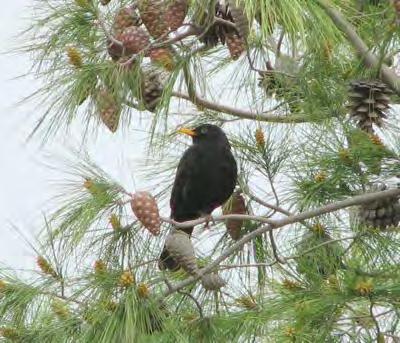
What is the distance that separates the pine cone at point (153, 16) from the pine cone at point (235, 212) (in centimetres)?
58

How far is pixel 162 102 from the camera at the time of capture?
8.18 feet

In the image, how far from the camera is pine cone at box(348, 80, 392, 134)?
2.58 m

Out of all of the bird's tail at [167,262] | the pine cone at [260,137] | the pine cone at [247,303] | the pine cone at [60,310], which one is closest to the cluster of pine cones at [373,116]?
the pine cone at [260,137]

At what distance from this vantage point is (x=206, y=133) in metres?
3.17

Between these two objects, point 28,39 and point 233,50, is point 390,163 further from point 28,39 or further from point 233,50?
point 28,39

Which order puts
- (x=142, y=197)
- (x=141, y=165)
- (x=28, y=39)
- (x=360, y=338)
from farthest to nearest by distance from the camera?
1. (x=141, y=165)
2. (x=28, y=39)
3. (x=360, y=338)
4. (x=142, y=197)

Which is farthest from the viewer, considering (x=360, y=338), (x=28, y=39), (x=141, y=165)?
(x=141, y=165)

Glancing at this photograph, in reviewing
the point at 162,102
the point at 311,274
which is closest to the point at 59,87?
the point at 162,102

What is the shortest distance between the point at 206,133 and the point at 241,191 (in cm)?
26

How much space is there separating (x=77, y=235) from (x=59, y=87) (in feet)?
1.03

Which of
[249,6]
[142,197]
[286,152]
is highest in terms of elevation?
[249,6]

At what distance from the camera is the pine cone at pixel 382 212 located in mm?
2643

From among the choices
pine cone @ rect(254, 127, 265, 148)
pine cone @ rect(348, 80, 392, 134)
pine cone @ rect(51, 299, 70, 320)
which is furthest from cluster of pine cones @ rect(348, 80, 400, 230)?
pine cone @ rect(51, 299, 70, 320)

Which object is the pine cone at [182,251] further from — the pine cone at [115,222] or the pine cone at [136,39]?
the pine cone at [136,39]
